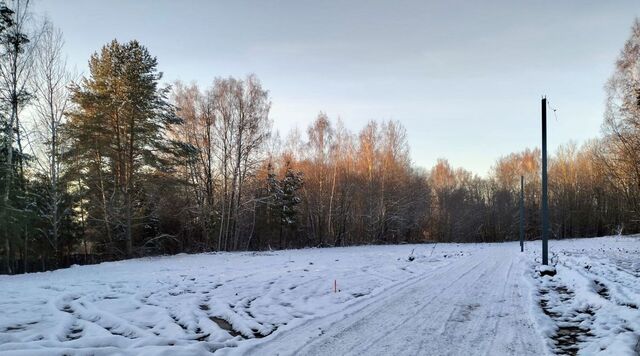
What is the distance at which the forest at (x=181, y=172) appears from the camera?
2191 centimetres

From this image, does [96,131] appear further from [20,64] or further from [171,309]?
[171,309]

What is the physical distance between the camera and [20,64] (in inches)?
796

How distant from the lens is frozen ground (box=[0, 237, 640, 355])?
5898 millimetres

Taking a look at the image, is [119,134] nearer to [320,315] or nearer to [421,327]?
[320,315]

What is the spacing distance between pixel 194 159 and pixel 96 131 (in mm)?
6276

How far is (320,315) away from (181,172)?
80.5 feet

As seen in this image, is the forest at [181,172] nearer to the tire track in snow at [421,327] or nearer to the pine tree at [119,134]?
the pine tree at [119,134]

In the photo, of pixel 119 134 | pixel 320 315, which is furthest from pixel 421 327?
pixel 119 134

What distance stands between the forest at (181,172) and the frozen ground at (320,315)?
1215 centimetres

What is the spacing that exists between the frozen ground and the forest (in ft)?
39.9

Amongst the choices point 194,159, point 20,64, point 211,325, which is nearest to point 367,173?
point 194,159

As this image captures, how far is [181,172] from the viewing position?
3020 cm

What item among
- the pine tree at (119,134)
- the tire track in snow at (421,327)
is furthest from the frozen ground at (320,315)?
the pine tree at (119,134)

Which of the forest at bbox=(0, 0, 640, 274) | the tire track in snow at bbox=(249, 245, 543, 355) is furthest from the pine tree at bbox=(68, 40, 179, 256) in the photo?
the tire track in snow at bbox=(249, 245, 543, 355)
